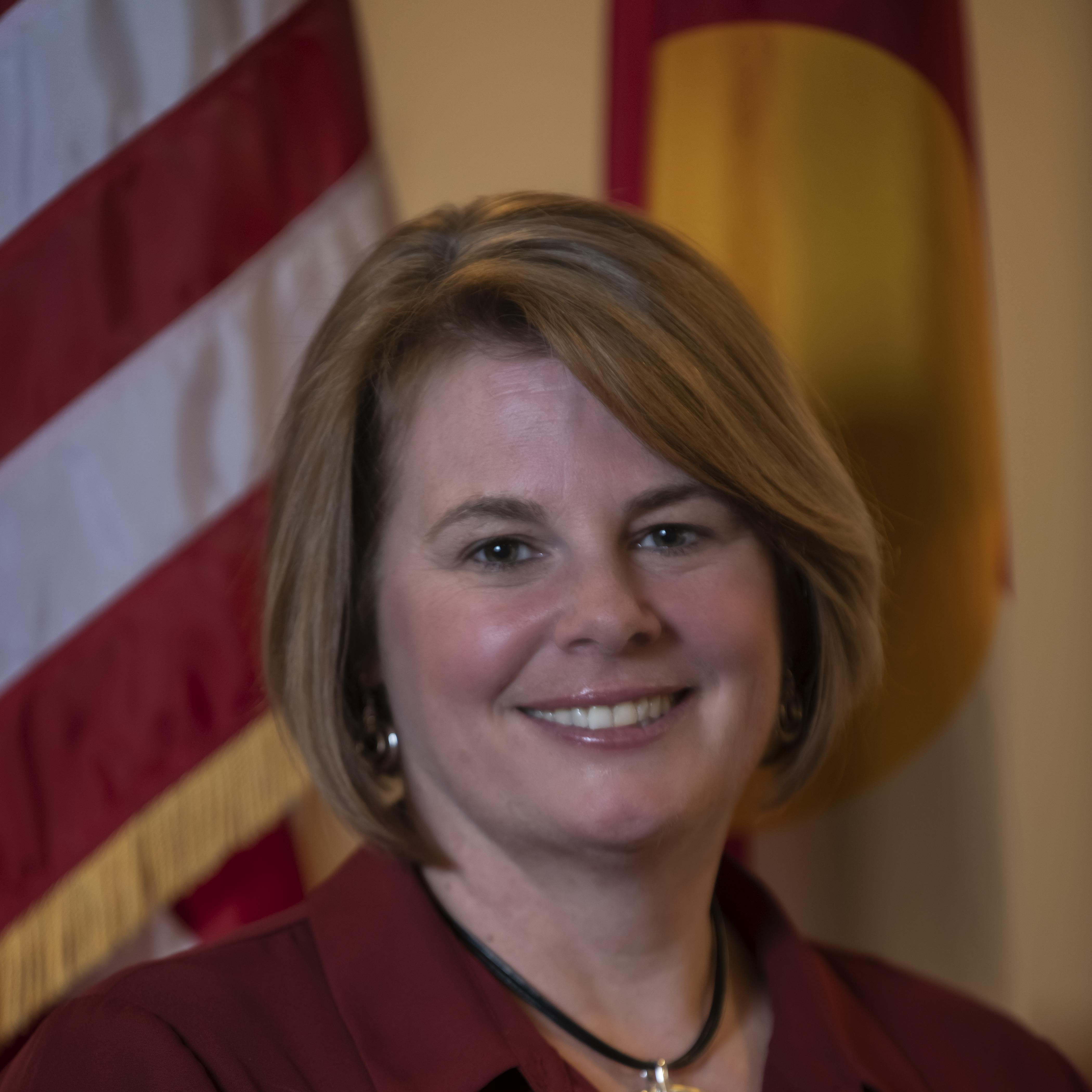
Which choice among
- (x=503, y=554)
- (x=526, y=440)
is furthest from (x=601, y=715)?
(x=526, y=440)

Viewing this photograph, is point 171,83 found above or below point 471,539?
above

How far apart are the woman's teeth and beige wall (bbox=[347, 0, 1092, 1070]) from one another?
0.70m

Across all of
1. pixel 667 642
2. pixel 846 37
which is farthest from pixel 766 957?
pixel 846 37

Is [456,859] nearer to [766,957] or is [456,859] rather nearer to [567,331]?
[766,957]

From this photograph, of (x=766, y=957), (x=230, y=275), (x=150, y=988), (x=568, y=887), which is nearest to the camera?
(x=150, y=988)

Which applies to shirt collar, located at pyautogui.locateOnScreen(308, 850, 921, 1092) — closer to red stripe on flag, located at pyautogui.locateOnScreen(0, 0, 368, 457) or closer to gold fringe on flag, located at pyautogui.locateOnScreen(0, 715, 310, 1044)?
gold fringe on flag, located at pyautogui.locateOnScreen(0, 715, 310, 1044)

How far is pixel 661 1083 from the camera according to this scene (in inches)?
52.5

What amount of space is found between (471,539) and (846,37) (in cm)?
97

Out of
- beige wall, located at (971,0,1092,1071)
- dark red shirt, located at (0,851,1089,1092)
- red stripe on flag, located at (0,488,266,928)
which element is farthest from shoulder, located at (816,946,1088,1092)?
red stripe on flag, located at (0,488,266,928)

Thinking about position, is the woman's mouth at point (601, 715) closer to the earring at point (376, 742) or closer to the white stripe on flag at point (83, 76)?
the earring at point (376, 742)

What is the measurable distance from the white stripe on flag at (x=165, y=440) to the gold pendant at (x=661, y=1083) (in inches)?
35.9

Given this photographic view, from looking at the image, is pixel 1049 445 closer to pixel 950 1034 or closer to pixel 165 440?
pixel 950 1034

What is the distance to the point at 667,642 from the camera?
1.28 meters

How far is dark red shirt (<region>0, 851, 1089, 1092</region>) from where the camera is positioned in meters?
1.13
